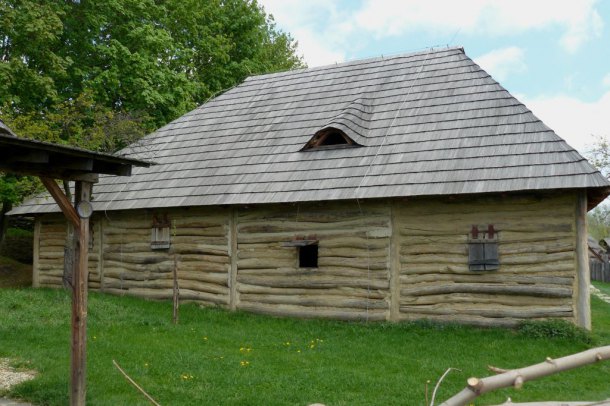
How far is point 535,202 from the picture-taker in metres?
10.7

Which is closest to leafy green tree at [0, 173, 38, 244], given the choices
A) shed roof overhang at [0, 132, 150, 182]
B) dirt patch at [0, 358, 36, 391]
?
dirt patch at [0, 358, 36, 391]

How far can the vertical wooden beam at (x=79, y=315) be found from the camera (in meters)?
6.14

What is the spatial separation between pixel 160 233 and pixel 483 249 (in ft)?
23.5

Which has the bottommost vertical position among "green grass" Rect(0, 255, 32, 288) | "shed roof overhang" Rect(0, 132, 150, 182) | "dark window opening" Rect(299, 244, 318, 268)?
"green grass" Rect(0, 255, 32, 288)

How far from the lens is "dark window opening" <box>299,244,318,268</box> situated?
1278 cm

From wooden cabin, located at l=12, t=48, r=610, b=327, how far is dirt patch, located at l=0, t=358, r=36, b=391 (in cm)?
569

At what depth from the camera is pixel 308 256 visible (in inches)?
507

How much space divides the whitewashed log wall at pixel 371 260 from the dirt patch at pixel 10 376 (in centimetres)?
503

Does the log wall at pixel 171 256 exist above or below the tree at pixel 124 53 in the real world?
below

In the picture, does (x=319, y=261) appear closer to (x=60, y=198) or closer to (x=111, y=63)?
(x=60, y=198)

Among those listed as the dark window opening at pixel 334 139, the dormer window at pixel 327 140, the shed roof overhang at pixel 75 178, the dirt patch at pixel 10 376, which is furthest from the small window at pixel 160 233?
the shed roof overhang at pixel 75 178

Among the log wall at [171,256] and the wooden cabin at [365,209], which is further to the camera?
the log wall at [171,256]

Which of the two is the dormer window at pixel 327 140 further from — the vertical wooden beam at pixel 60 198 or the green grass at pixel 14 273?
the green grass at pixel 14 273

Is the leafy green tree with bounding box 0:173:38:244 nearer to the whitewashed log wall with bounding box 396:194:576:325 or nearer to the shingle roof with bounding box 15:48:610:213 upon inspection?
the shingle roof with bounding box 15:48:610:213
